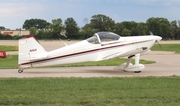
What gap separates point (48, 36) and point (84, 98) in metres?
111

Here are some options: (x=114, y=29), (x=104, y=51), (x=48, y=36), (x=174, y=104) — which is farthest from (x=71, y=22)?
(x=174, y=104)

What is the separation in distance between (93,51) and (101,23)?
10257 cm

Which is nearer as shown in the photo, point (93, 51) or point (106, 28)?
point (93, 51)

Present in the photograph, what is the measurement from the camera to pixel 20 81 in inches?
437

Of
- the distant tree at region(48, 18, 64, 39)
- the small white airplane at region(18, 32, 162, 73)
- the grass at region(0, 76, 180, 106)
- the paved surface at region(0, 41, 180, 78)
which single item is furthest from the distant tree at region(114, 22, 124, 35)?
the grass at region(0, 76, 180, 106)

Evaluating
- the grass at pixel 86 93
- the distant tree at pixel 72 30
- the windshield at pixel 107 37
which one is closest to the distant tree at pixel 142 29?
the distant tree at pixel 72 30

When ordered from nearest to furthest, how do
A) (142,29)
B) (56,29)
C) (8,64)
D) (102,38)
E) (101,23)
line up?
(102,38) → (8,64) → (142,29) → (101,23) → (56,29)

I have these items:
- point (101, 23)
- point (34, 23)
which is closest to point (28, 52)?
point (101, 23)

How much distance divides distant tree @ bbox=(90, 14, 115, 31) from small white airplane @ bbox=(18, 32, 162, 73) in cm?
9708

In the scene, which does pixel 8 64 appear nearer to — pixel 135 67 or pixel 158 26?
→ pixel 135 67

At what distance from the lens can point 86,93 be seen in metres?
8.66

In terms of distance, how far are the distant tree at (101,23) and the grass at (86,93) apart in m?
103

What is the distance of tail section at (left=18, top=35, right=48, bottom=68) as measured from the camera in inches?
588

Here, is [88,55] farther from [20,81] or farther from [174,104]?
[174,104]
